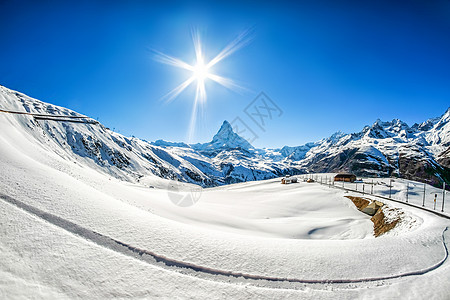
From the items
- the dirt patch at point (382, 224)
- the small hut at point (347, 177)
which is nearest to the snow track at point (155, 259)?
the dirt patch at point (382, 224)

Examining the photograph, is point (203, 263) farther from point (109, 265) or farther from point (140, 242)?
point (109, 265)

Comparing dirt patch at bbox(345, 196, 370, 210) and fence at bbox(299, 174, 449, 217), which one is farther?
dirt patch at bbox(345, 196, 370, 210)

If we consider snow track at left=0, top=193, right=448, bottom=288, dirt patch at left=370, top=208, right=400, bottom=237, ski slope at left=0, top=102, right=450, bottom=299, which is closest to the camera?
ski slope at left=0, top=102, right=450, bottom=299

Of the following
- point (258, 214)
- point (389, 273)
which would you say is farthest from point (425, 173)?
point (389, 273)

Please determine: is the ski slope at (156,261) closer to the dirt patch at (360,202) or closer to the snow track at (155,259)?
the snow track at (155,259)

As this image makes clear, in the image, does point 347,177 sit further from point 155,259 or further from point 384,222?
point 155,259

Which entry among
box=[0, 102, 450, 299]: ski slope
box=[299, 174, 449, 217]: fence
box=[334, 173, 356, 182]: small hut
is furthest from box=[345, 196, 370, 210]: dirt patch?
box=[334, 173, 356, 182]: small hut

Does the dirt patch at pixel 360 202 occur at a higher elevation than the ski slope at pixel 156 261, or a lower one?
higher

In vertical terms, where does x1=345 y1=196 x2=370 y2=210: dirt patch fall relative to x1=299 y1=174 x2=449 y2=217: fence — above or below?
below

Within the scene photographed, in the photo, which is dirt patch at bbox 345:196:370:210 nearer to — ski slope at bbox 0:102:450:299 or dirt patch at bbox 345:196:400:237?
dirt patch at bbox 345:196:400:237

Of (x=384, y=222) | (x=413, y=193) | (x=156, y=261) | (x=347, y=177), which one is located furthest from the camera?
(x=347, y=177)

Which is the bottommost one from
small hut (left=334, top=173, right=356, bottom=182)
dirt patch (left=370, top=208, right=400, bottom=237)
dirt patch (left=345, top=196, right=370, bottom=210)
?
dirt patch (left=370, top=208, right=400, bottom=237)

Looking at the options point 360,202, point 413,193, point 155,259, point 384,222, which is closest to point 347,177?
point 413,193

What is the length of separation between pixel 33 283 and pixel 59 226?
136 centimetres
